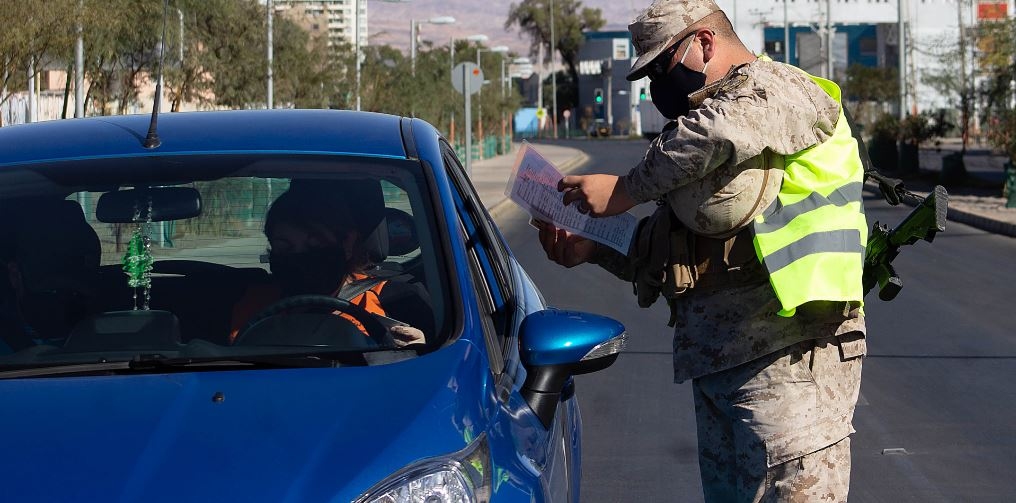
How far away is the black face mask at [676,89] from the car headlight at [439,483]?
3.82ft

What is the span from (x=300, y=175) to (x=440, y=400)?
1.07m

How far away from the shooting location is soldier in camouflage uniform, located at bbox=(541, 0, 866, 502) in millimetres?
3203

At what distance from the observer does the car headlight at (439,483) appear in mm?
2506

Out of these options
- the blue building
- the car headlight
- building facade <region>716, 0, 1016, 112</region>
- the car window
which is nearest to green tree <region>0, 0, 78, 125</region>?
the car window

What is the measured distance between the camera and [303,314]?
3.38 metres

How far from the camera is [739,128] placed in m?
3.13

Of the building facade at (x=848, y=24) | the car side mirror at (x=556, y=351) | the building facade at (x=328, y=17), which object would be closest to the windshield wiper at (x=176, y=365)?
the car side mirror at (x=556, y=351)

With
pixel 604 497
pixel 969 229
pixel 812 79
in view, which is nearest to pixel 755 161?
pixel 812 79

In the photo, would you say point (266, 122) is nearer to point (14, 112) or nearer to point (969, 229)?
point (969, 229)

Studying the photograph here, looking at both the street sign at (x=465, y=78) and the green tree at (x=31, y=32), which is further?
the street sign at (x=465, y=78)

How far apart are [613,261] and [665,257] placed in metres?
0.32

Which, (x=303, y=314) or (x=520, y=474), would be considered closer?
(x=520, y=474)

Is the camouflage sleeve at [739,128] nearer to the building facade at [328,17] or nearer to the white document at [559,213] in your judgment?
the white document at [559,213]

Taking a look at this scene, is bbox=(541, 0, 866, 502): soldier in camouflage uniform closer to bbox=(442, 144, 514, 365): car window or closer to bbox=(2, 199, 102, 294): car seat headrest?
bbox=(442, 144, 514, 365): car window
